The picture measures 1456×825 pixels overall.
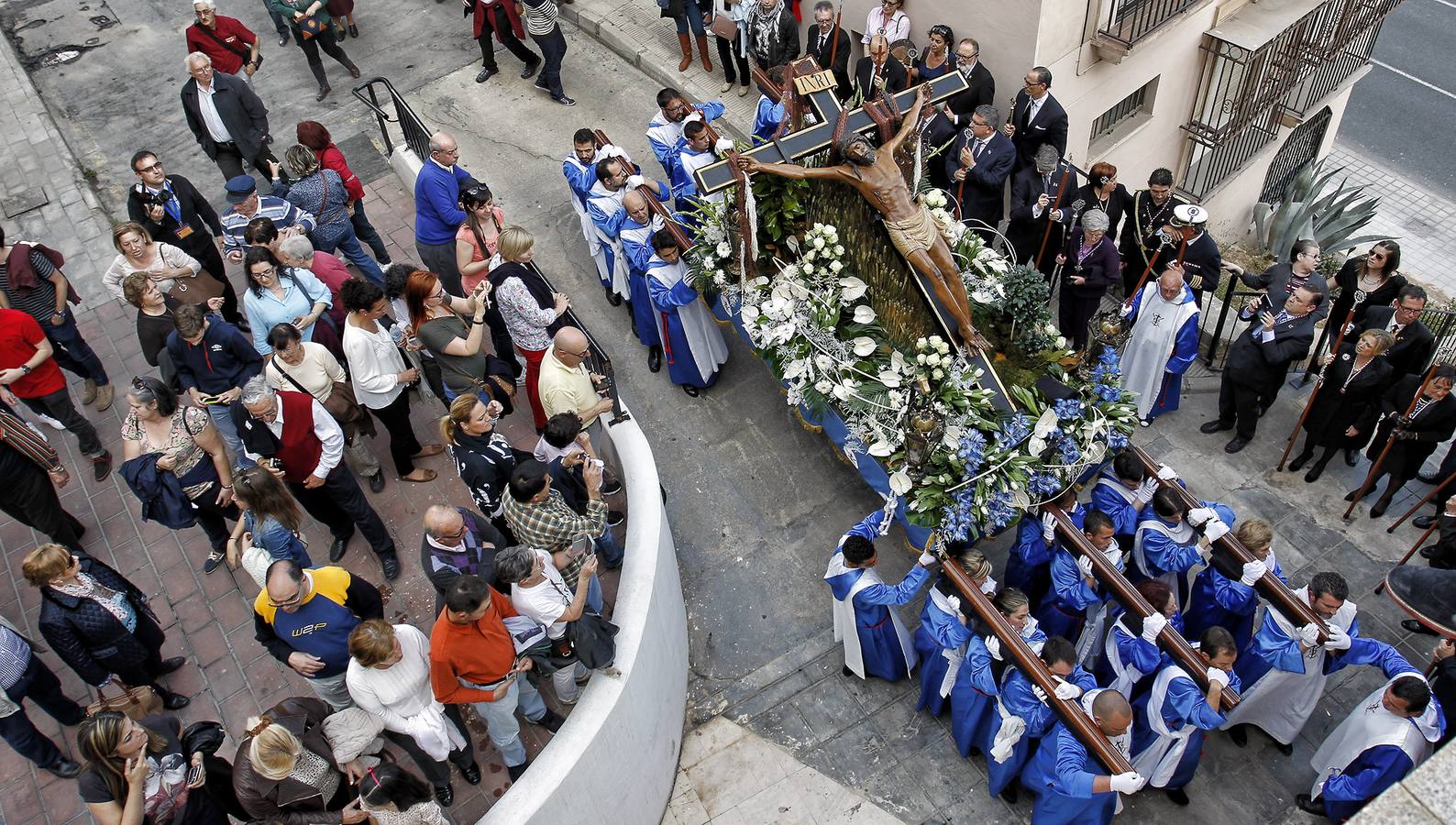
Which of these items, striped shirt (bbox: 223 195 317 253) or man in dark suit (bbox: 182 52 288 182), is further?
man in dark suit (bbox: 182 52 288 182)

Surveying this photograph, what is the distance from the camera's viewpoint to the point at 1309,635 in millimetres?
5902

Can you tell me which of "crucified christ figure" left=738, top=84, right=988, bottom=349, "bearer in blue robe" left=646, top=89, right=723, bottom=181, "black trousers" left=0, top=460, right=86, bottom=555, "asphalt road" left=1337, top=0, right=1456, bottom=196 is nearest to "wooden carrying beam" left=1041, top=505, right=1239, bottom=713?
"crucified christ figure" left=738, top=84, right=988, bottom=349

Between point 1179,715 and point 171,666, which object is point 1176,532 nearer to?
point 1179,715

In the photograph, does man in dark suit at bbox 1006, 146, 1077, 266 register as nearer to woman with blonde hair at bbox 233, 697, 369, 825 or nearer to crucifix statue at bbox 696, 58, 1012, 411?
crucifix statue at bbox 696, 58, 1012, 411

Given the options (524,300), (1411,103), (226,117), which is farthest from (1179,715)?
(1411,103)

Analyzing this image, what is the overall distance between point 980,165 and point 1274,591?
15.4 feet

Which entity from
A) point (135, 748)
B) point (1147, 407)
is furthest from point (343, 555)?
point (1147, 407)

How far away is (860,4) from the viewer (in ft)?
36.9

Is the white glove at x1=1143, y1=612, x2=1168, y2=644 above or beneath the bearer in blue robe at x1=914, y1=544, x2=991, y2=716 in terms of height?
above

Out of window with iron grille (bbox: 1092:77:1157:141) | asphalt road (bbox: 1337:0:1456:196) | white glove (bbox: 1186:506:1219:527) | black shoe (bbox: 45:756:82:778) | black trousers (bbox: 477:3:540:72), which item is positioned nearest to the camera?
black shoe (bbox: 45:756:82:778)

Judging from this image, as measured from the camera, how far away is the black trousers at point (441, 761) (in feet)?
17.7

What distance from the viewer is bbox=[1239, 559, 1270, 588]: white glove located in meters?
6.18

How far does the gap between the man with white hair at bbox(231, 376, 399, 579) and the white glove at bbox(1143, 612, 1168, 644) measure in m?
5.00

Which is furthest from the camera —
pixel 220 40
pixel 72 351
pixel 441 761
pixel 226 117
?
pixel 220 40
